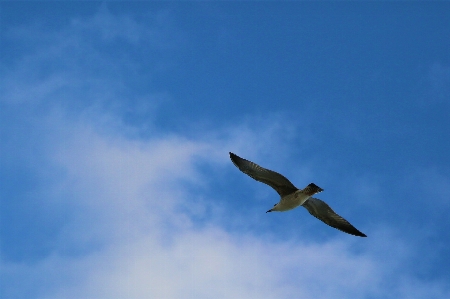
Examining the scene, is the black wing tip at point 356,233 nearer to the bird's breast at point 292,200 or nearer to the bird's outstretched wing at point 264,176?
the bird's breast at point 292,200

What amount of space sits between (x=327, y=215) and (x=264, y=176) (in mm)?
3417

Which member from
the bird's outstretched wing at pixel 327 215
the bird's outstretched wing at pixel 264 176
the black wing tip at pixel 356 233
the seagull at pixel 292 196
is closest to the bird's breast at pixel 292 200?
the seagull at pixel 292 196

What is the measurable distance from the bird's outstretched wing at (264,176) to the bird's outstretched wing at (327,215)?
4.73ft

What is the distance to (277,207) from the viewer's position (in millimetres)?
25812

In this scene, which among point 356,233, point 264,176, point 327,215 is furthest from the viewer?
point 327,215

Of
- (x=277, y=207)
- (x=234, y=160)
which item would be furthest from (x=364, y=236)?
(x=234, y=160)

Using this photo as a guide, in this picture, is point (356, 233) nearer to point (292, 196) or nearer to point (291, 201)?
point (291, 201)

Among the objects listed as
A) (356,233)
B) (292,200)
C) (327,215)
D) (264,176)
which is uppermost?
(264,176)

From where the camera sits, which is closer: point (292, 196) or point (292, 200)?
point (292, 196)

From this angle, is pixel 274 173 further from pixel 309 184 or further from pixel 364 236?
pixel 364 236

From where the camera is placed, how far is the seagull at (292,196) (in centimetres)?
2458

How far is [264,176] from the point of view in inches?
983

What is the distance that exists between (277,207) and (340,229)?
9.41 ft

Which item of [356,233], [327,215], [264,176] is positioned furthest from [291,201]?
[356,233]
